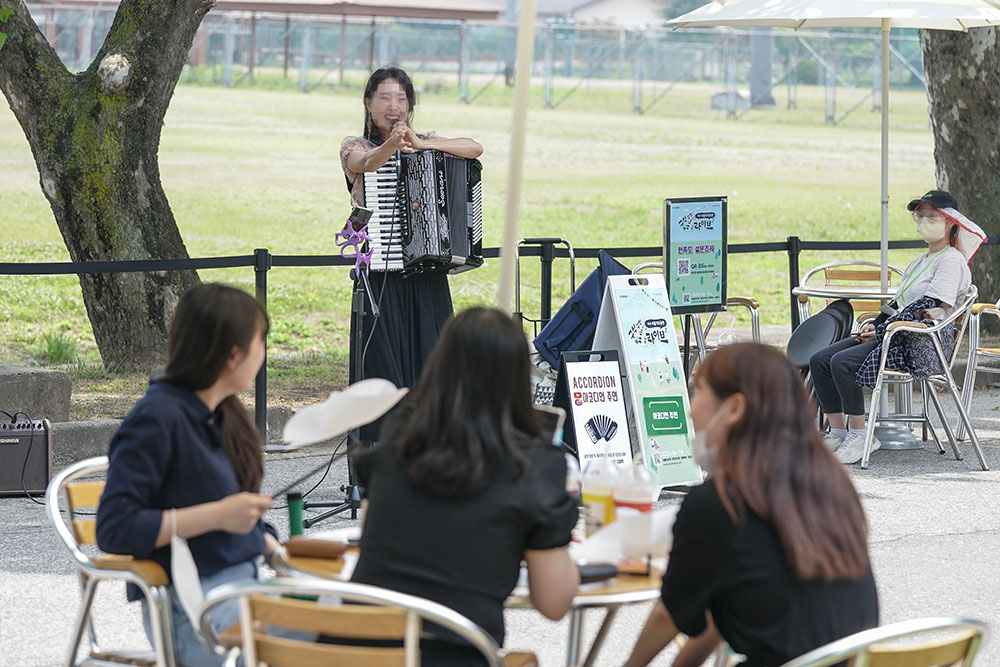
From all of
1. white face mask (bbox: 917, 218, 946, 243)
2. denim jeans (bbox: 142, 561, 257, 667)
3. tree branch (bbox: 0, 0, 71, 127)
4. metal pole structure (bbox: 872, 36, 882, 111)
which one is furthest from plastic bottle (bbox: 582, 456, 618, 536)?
metal pole structure (bbox: 872, 36, 882, 111)

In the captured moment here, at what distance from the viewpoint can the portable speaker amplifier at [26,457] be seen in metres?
6.74

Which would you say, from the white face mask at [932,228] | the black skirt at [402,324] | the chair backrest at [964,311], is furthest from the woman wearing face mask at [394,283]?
the chair backrest at [964,311]

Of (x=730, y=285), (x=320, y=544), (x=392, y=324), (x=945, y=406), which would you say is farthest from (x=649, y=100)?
(x=320, y=544)

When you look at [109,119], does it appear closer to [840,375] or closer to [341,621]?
[840,375]

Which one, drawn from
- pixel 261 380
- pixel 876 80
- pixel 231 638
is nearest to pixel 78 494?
pixel 231 638

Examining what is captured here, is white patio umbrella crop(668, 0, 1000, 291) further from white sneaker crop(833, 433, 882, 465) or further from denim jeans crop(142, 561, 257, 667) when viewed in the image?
denim jeans crop(142, 561, 257, 667)

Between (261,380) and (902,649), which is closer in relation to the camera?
(902,649)

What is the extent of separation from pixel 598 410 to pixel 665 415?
42 centimetres

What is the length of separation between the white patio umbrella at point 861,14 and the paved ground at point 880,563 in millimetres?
1631

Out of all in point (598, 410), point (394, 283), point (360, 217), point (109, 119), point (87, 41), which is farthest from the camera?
point (87, 41)

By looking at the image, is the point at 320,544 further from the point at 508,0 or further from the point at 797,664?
the point at 508,0

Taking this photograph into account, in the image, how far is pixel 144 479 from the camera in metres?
3.36

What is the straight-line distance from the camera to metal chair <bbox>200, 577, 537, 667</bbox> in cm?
279

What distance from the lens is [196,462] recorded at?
3.46m
